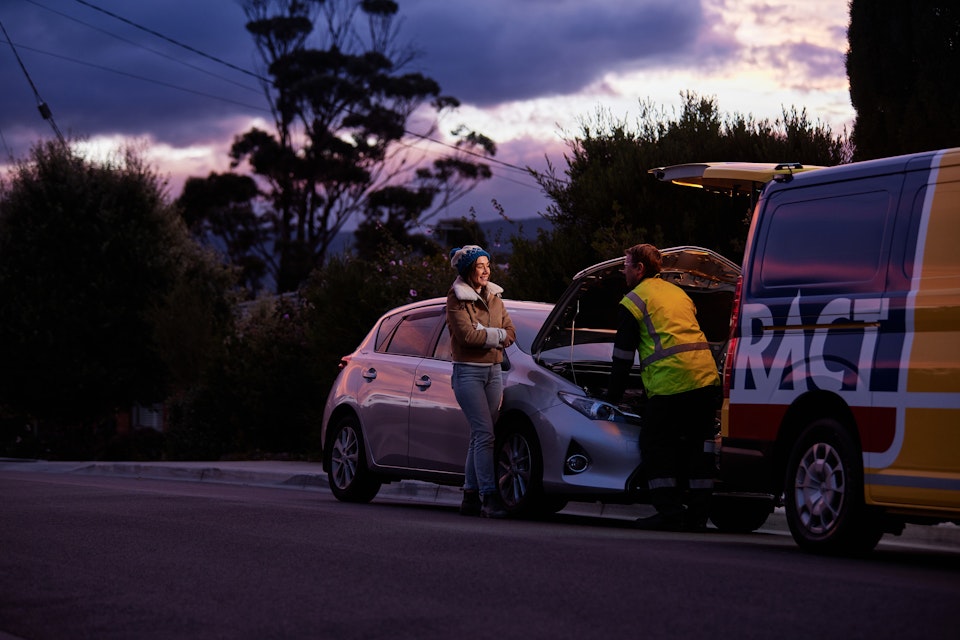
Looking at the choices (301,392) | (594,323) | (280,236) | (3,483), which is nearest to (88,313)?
(301,392)

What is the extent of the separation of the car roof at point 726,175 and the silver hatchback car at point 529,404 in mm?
515

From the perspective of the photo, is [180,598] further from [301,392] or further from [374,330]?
[301,392]

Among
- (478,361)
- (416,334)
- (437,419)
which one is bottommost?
(437,419)

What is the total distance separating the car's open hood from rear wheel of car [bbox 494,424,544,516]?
0.69 meters

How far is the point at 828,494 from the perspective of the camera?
9.14 metres

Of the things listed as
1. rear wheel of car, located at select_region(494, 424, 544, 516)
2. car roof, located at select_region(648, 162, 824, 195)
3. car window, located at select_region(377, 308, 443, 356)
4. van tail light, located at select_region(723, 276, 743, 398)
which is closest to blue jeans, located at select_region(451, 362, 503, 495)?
rear wheel of car, located at select_region(494, 424, 544, 516)

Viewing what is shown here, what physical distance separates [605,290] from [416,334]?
2099mm

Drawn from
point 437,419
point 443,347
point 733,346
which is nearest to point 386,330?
point 443,347

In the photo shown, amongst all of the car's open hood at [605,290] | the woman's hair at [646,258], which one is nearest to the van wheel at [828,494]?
the woman's hair at [646,258]

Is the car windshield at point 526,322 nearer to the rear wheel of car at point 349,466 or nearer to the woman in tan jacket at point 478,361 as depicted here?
the woman in tan jacket at point 478,361

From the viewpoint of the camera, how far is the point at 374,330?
14406mm

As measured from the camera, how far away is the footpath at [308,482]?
11086 mm

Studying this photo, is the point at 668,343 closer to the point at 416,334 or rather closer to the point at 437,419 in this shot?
the point at 437,419

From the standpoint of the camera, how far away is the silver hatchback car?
11.2 metres
